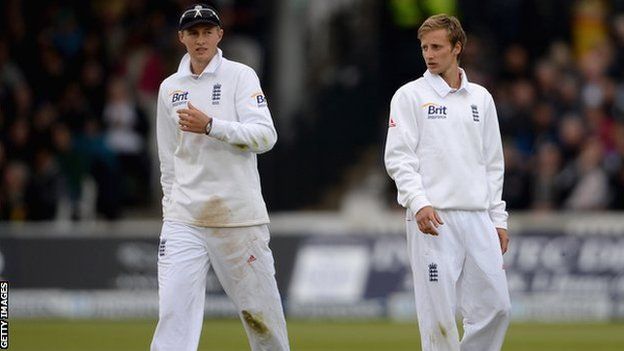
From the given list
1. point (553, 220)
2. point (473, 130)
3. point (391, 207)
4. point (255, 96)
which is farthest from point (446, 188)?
point (391, 207)

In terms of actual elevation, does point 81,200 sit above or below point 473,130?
below

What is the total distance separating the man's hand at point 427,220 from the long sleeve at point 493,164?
0.58 m

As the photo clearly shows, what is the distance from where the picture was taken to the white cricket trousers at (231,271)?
9.71 meters

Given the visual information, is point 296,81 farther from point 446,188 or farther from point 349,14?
point 446,188

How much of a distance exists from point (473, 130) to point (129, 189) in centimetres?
1141

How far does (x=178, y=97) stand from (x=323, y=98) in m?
10.6

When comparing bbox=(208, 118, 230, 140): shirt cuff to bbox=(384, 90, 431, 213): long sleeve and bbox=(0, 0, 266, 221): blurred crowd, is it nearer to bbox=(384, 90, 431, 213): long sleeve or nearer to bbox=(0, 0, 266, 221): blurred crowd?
bbox=(384, 90, 431, 213): long sleeve

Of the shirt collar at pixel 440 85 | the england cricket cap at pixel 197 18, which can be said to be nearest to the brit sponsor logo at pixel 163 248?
the england cricket cap at pixel 197 18

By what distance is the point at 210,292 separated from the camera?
19016 mm

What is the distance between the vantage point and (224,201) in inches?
388

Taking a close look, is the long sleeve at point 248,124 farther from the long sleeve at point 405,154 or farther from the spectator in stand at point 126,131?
the spectator in stand at point 126,131

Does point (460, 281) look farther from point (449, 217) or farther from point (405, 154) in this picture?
point (405, 154)

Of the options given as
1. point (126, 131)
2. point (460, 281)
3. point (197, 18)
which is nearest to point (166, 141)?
point (197, 18)

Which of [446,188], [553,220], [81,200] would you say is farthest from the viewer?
[81,200]
